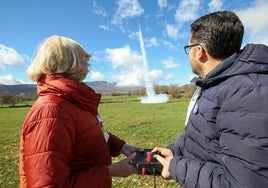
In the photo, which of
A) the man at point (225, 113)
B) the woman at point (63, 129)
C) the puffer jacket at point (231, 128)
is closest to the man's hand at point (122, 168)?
the woman at point (63, 129)

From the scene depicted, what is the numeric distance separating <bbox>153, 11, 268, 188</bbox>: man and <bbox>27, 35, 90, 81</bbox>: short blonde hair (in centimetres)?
102

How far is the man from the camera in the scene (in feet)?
6.41

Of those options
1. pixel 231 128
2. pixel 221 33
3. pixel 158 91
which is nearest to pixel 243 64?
pixel 221 33

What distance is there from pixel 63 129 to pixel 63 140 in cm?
9

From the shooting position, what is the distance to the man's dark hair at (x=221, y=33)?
239 cm

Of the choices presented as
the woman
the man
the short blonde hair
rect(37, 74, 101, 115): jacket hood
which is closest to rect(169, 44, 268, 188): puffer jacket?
the man

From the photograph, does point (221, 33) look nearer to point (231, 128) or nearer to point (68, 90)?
point (231, 128)

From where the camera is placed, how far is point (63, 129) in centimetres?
246

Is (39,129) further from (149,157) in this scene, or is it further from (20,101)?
(20,101)

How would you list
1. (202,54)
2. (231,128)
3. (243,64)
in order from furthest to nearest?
(202,54) → (243,64) → (231,128)

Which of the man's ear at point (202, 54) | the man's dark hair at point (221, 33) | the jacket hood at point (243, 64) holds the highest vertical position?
the man's dark hair at point (221, 33)

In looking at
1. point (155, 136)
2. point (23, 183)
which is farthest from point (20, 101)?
point (23, 183)

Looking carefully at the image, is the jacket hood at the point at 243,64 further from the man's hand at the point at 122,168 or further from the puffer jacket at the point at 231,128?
the man's hand at the point at 122,168

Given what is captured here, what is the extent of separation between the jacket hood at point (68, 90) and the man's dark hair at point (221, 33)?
108 cm
